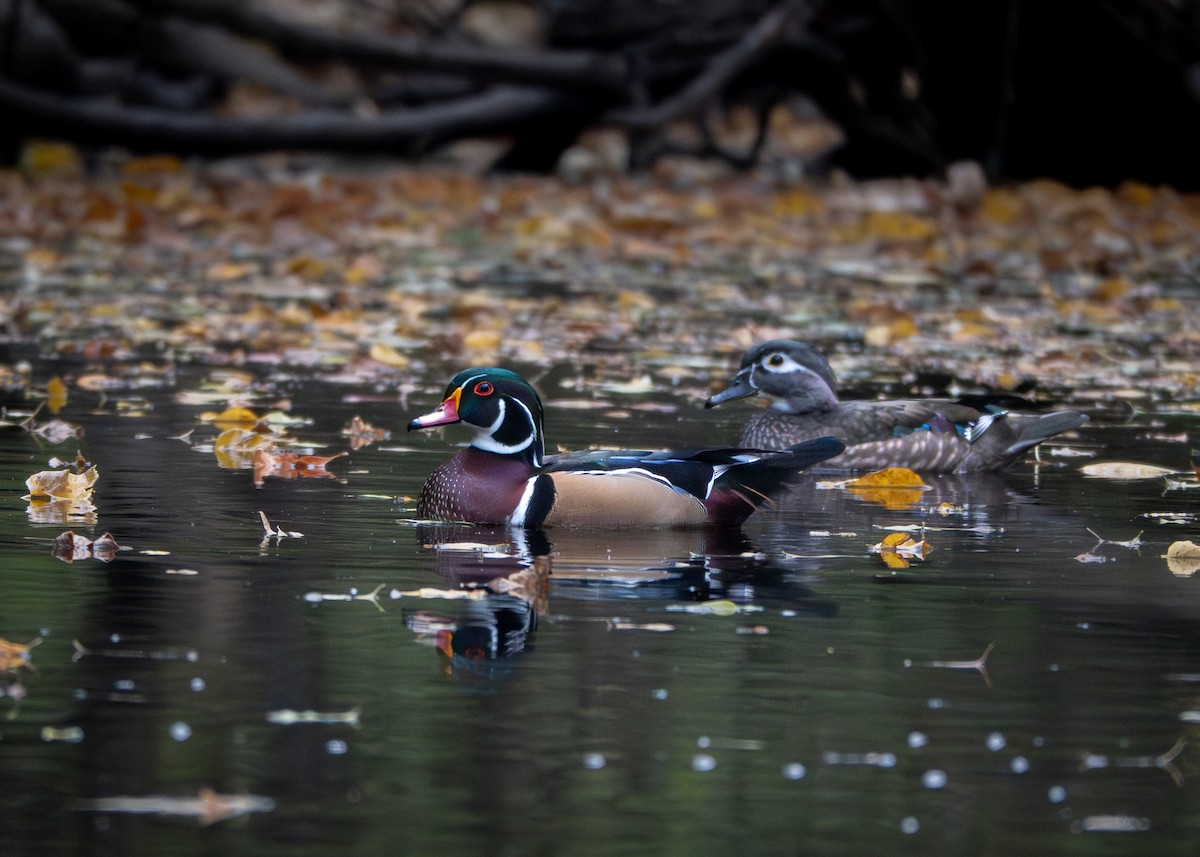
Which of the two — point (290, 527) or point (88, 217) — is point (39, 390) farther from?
point (88, 217)

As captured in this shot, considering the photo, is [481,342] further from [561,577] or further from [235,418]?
[561,577]

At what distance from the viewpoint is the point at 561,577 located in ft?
19.3

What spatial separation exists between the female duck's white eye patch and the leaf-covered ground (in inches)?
70.4

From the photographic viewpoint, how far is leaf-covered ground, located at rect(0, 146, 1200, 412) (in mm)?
11297

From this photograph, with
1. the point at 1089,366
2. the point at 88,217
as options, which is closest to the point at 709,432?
the point at 1089,366

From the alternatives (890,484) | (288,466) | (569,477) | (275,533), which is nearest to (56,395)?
(288,466)

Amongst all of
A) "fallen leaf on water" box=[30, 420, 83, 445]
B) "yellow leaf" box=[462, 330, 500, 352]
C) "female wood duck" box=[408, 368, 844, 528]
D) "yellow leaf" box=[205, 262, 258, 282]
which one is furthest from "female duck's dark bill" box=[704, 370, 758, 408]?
"yellow leaf" box=[205, 262, 258, 282]

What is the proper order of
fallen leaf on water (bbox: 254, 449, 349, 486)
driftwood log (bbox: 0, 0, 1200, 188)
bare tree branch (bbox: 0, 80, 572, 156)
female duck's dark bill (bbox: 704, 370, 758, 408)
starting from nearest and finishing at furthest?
fallen leaf on water (bbox: 254, 449, 349, 486), female duck's dark bill (bbox: 704, 370, 758, 408), bare tree branch (bbox: 0, 80, 572, 156), driftwood log (bbox: 0, 0, 1200, 188)

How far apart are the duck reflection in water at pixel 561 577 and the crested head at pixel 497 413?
315mm

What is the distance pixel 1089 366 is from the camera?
11281 mm

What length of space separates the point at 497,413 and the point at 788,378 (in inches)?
79.3

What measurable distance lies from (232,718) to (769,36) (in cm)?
1571

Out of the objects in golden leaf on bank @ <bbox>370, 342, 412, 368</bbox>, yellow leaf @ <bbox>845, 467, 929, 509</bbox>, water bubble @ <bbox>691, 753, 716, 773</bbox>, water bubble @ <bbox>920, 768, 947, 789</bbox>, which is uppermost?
golden leaf on bank @ <bbox>370, 342, 412, 368</bbox>

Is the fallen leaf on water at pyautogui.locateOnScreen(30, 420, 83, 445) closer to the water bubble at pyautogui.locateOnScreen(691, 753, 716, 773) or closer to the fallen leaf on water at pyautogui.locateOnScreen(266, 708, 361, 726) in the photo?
the fallen leaf on water at pyautogui.locateOnScreen(266, 708, 361, 726)
